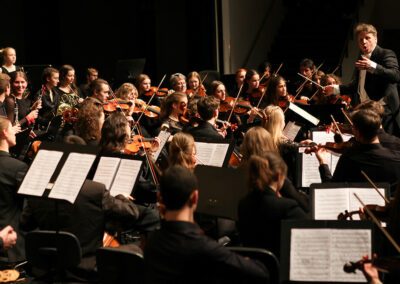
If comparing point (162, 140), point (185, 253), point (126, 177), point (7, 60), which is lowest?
point (162, 140)

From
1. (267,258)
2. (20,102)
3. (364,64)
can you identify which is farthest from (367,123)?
(20,102)

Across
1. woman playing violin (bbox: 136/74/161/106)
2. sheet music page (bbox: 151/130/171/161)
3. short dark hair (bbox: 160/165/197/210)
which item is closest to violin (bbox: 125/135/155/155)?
sheet music page (bbox: 151/130/171/161)

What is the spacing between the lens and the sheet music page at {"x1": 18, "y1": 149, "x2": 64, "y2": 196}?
3.18 metres

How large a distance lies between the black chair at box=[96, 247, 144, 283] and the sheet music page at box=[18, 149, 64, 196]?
64 centimetres

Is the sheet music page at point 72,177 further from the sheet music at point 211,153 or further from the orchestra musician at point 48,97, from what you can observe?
the orchestra musician at point 48,97

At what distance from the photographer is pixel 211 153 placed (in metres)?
4.25

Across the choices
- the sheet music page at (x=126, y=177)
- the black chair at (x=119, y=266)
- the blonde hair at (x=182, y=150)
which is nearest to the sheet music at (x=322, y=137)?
the blonde hair at (x=182, y=150)

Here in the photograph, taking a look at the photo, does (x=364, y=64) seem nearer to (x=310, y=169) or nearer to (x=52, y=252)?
(x=310, y=169)

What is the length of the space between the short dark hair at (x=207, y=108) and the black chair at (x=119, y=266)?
100 inches

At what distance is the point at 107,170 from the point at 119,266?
A: 1100mm

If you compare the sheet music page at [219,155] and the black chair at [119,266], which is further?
the sheet music page at [219,155]

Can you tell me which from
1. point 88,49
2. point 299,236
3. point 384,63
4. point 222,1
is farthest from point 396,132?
point 88,49

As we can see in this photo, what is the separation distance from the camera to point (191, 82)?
8297 mm

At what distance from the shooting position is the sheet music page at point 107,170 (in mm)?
3664
